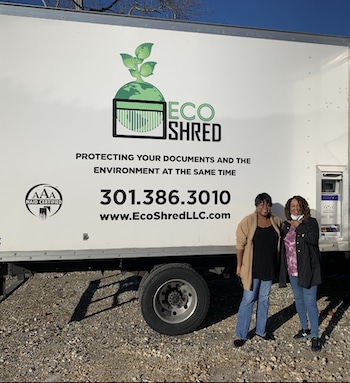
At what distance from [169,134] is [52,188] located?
137 centimetres

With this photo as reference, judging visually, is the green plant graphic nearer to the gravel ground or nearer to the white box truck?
the white box truck

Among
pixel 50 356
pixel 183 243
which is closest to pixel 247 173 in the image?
pixel 183 243

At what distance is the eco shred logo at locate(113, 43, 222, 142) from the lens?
4.17 metres

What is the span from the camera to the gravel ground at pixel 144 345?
3.65 meters

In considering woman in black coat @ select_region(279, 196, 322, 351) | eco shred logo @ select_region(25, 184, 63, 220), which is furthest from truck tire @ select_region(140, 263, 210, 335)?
eco shred logo @ select_region(25, 184, 63, 220)

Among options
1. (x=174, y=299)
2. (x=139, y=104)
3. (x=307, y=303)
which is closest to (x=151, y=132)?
(x=139, y=104)

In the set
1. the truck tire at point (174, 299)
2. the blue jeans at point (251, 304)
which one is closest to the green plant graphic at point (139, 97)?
the truck tire at point (174, 299)

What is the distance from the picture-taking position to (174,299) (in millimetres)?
4535

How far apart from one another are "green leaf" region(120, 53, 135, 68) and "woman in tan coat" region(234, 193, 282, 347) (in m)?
1.95

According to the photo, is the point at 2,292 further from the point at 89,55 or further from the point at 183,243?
the point at 89,55

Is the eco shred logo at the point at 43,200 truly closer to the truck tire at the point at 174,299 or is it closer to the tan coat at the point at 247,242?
the truck tire at the point at 174,299

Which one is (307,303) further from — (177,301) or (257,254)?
(177,301)

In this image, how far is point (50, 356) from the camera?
4.01 meters

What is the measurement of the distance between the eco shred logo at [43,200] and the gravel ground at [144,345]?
1.48m
